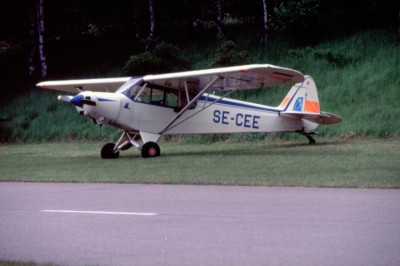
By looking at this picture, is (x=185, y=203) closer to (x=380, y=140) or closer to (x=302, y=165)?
(x=302, y=165)

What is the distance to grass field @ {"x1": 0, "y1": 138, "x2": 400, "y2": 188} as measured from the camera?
44.8 ft

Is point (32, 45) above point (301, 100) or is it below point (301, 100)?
above

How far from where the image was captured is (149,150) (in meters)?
20.8

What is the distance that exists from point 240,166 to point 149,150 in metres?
4.73

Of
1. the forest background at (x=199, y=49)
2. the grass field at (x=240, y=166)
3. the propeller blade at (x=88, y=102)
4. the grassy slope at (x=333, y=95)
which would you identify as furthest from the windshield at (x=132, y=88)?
the grassy slope at (x=333, y=95)

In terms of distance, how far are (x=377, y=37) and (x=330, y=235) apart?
26579 mm

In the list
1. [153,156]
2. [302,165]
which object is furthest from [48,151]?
[302,165]

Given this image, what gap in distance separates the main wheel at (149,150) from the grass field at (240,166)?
55cm

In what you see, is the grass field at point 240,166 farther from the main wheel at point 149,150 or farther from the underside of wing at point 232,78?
the underside of wing at point 232,78

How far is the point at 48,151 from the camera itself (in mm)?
26188

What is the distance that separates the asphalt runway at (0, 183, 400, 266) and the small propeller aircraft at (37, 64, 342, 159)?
794cm

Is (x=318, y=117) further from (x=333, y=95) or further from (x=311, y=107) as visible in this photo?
(x=333, y=95)

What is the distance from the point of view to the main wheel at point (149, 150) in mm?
20703

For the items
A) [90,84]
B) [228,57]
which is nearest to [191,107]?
[90,84]
